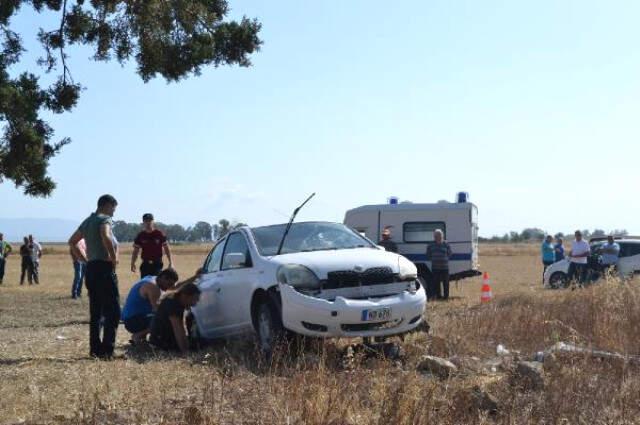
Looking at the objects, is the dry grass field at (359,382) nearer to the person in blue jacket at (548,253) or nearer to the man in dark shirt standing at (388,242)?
the man in dark shirt standing at (388,242)

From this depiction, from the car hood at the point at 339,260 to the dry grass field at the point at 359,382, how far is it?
35.1 inches

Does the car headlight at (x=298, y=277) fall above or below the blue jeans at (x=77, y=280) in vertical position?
above

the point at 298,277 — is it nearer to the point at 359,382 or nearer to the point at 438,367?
the point at 438,367

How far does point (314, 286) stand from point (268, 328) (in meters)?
0.79

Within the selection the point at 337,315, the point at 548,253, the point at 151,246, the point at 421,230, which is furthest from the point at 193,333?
the point at 548,253

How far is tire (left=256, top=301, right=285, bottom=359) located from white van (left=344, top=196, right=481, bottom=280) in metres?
11.7

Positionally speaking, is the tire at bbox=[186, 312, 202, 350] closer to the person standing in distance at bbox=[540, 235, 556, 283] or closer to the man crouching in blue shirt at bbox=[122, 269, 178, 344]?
the man crouching in blue shirt at bbox=[122, 269, 178, 344]

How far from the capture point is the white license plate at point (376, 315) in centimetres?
840

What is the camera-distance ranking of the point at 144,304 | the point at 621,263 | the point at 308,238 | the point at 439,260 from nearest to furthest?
1. the point at 308,238
2. the point at 144,304
3. the point at 439,260
4. the point at 621,263

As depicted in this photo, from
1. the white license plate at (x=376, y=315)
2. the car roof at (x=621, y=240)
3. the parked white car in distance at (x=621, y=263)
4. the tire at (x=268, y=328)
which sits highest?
the car roof at (x=621, y=240)

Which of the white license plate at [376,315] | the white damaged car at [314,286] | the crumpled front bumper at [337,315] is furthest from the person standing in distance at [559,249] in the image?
the white license plate at [376,315]

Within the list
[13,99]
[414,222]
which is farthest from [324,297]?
[414,222]

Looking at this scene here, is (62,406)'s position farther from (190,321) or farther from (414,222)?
(414,222)

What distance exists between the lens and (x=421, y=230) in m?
21.1
